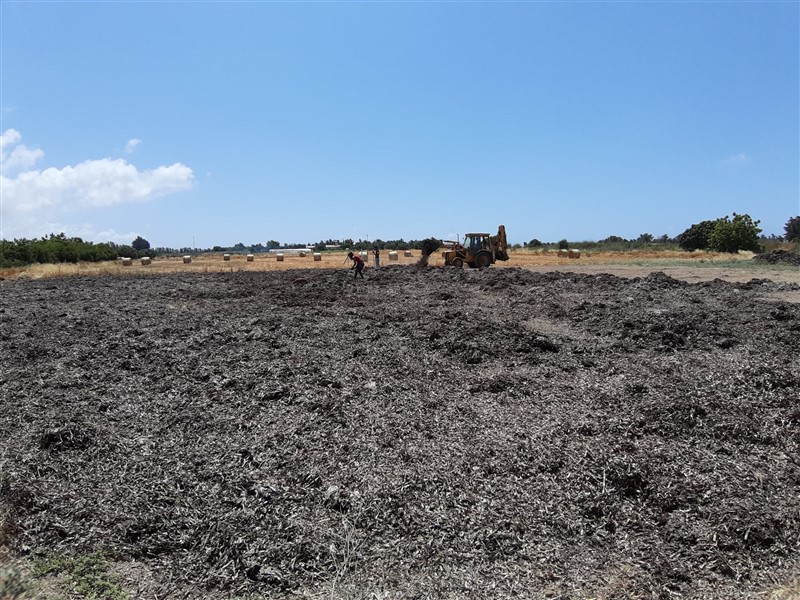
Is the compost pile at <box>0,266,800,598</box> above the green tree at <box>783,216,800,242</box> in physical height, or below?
below

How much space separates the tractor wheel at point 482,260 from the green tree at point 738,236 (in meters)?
31.4

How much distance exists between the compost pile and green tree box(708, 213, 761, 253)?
46.3 m

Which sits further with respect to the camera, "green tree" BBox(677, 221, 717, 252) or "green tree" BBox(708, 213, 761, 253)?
"green tree" BBox(677, 221, 717, 252)

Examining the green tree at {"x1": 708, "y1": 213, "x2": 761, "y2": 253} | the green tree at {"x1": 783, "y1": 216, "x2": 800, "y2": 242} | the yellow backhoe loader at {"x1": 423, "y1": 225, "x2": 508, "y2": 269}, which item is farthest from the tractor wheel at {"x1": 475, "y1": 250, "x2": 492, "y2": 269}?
the green tree at {"x1": 783, "y1": 216, "x2": 800, "y2": 242}

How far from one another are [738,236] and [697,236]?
10.2m

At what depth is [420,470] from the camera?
15.9 ft

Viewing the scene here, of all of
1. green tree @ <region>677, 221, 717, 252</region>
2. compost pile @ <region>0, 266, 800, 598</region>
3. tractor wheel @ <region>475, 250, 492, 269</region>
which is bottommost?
compost pile @ <region>0, 266, 800, 598</region>

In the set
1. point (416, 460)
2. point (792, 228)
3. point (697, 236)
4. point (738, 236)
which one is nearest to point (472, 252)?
point (416, 460)

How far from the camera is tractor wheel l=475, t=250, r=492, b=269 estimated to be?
29.3m

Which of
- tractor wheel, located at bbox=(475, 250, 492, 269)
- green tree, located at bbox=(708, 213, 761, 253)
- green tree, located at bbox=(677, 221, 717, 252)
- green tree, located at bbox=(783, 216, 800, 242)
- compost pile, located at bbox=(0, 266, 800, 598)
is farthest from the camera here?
green tree, located at bbox=(783, 216, 800, 242)

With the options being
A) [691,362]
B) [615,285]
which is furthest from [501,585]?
[615,285]

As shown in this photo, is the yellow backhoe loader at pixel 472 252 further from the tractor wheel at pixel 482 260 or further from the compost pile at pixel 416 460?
the compost pile at pixel 416 460

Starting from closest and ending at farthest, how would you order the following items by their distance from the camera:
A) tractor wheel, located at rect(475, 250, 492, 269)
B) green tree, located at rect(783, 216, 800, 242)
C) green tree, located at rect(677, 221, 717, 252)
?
tractor wheel, located at rect(475, 250, 492, 269) → green tree, located at rect(677, 221, 717, 252) → green tree, located at rect(783, 216, 800, 242)

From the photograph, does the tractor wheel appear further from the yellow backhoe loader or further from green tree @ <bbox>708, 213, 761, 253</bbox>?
green tree @ <bbox>708, 213, 761, 253</bbox>
